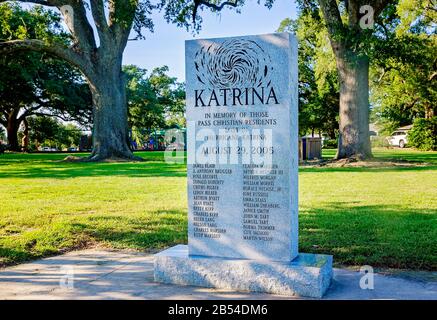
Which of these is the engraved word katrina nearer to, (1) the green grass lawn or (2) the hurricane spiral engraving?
(2) the hurricane spiral engraving

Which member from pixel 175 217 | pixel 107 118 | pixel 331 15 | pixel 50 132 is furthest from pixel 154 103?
pixel 175 217

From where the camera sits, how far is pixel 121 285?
4.58 metres

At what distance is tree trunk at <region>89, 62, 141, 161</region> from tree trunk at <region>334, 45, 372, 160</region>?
10827 mm

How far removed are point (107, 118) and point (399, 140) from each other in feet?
102

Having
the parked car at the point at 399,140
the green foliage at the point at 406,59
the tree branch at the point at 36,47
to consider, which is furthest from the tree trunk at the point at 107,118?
the parked car at the point at 399,140

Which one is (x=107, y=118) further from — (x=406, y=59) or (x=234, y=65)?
(x=234, y=65)

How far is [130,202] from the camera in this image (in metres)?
9.86

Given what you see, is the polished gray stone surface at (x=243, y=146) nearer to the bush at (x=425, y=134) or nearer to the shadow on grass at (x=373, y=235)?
the shadow on grass at (x=373, y=235)

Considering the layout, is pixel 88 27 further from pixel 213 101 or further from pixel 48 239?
pixel 213 101

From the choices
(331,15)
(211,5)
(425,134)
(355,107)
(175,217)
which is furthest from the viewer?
(425,134)

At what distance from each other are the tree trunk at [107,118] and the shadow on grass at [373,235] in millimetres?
16834

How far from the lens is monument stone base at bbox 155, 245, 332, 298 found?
13.9ft

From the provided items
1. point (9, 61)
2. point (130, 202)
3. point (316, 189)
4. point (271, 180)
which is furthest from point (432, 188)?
point (9, 61)

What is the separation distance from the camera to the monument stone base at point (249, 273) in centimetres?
425
